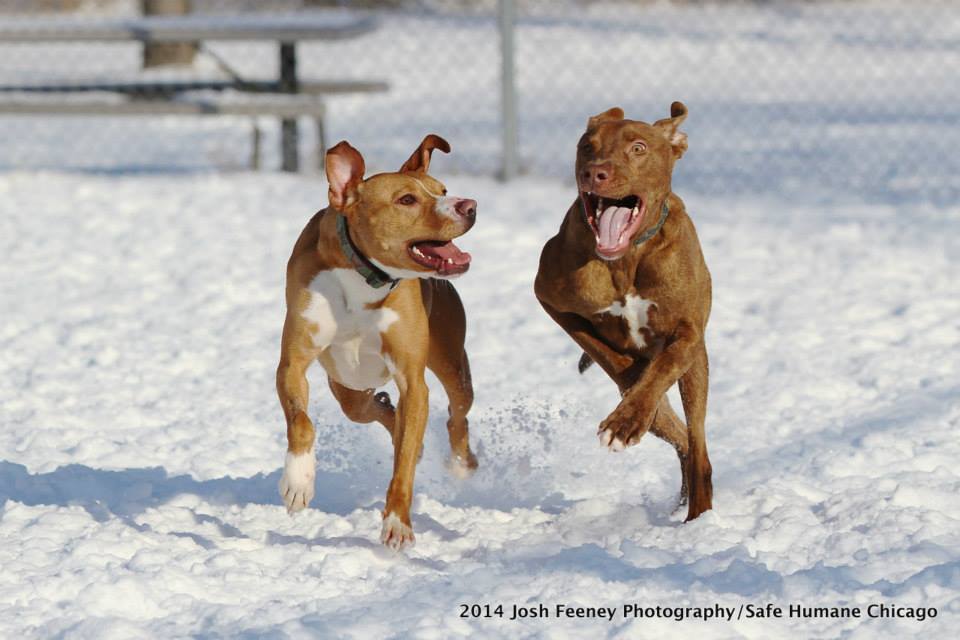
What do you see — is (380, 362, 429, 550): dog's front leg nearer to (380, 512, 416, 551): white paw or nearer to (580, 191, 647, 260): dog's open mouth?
(380, 512, 416, 551): white paw

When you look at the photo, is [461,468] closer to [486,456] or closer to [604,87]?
[486,456]

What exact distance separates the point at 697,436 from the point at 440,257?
1.01 metres

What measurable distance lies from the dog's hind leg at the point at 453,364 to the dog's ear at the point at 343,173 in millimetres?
643

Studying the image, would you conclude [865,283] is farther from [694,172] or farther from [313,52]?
[313,52]

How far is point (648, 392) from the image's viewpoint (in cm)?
409

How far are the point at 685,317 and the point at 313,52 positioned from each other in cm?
1394

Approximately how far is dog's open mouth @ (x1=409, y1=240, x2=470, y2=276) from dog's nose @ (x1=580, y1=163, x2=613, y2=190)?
0.39m


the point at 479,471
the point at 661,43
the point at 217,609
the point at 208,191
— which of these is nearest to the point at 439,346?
the point at 479,471

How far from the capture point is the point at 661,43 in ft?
55.5

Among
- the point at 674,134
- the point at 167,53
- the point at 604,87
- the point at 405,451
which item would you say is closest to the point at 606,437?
the point at 405,451

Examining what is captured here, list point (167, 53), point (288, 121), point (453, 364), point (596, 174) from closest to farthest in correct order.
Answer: point (596, 174) < point (453, 364) < point (288, 121) < point (167, 53)

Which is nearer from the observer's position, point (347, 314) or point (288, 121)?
point (347, 314)

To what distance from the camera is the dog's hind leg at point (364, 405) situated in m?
4.73

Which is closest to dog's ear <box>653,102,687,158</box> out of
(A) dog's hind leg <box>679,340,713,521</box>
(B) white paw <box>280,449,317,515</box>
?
(A) dog's hind leg <box>679,340,713,521</box>
